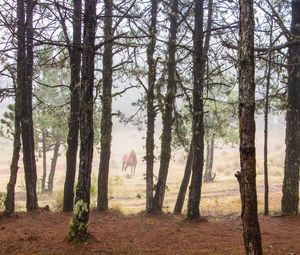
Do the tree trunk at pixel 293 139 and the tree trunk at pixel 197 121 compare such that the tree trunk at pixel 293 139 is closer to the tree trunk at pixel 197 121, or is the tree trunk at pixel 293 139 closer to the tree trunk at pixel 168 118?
the tree trunk at pixel 197 121

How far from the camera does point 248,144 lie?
599cm

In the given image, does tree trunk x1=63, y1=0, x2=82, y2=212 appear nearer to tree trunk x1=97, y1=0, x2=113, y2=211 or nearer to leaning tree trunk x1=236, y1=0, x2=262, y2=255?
tree trunk x1=97, y1=0, x2=113, y2=211

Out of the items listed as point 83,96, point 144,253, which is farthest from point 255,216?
point 83,96

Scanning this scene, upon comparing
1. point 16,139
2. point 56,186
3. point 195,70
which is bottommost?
point 56,186

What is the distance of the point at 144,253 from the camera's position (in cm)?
831

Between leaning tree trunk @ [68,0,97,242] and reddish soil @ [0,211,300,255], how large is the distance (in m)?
0.37

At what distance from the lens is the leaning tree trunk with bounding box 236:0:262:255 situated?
5.99 meters

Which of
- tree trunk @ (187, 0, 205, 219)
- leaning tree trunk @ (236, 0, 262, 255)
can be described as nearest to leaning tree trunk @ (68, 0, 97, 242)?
leaning tree trunk @ (236, 0, 262, 255)

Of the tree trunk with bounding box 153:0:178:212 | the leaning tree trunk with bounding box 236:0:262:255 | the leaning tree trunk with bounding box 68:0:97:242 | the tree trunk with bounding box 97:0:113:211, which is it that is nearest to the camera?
the leaning tree trunk with bounding box 236:0:262:255

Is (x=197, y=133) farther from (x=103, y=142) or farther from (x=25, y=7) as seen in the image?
(x=25, y=7)

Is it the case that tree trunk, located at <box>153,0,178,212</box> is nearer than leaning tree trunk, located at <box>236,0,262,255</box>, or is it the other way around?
leaning tree trunk, located at <box>236,0,262,255</box>

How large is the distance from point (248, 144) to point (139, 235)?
5318 mm

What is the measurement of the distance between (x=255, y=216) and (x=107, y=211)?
972cm

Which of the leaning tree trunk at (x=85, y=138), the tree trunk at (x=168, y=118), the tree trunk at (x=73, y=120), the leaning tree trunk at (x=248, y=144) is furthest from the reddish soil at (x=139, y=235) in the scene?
the leaning tree trunk at (x=248, y=144)
